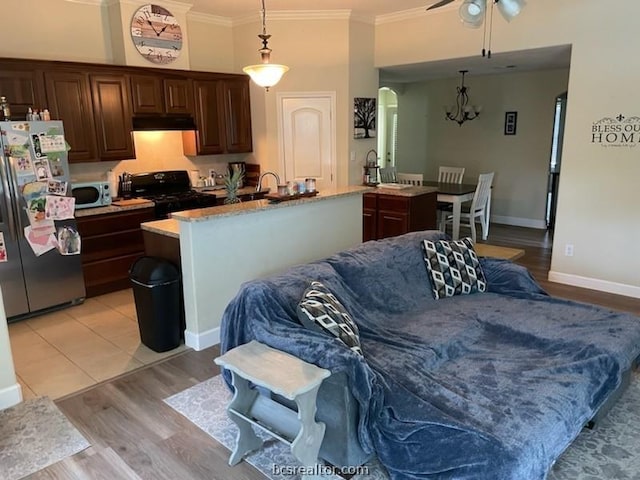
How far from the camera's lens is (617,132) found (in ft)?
Answer: 14.5

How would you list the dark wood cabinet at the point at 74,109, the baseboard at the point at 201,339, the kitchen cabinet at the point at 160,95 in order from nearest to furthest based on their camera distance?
the baseboard at the point at 201,339
the dark wood cabinet at the point at 74,109
the kitchen cabinet at the point at 160,95

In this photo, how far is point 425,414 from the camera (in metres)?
2.06

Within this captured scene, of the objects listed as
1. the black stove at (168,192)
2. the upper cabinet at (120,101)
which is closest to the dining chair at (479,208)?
the upper cabinet at (120,101)

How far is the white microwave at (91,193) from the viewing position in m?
4.54

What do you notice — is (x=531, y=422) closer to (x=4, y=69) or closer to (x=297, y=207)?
(x=297, y=207)

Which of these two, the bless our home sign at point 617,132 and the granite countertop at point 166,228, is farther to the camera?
the bless our home sign at point 617,132

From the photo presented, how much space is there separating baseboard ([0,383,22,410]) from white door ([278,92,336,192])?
4.02 meters

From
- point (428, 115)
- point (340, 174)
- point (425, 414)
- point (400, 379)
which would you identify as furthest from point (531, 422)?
point (428, 115)

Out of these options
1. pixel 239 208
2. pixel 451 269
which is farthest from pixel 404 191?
pixel 239 208

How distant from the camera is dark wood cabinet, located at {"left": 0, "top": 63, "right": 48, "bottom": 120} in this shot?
419 centimetres

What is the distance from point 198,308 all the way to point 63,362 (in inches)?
41.2

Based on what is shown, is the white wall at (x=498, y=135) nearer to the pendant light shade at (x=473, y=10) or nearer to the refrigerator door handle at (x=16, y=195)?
the pendant light shade at (x=473, y=10)

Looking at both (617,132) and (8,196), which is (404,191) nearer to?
(617,132)

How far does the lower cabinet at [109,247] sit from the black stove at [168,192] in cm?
20
